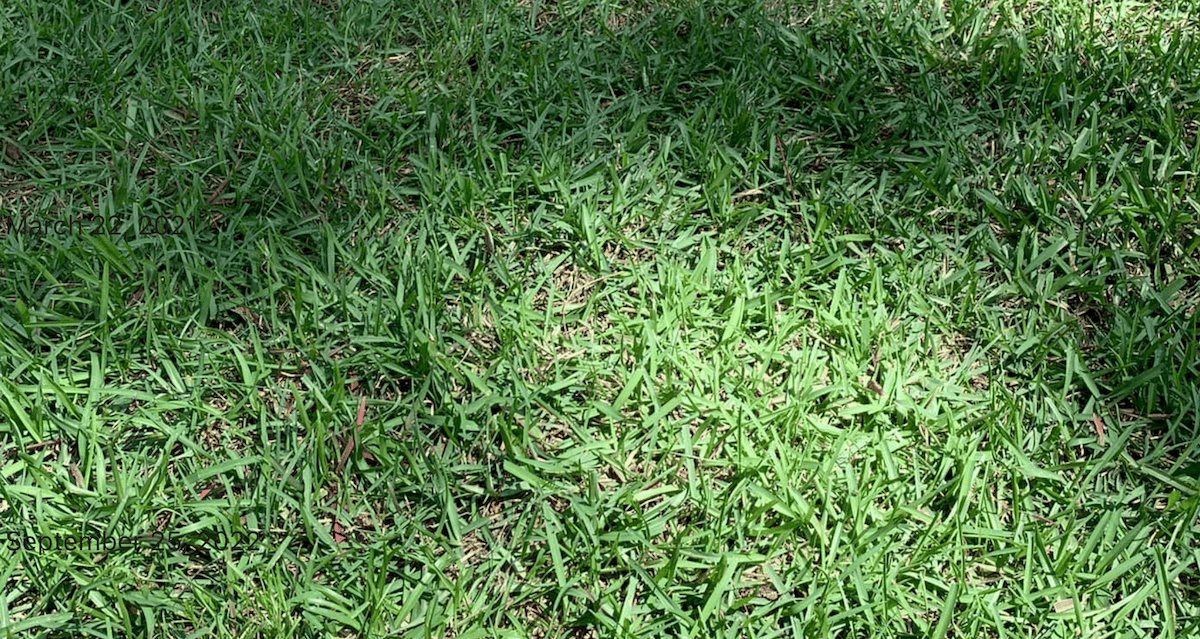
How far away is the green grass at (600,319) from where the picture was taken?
6.41ft

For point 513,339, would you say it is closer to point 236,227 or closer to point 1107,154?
point 236,227

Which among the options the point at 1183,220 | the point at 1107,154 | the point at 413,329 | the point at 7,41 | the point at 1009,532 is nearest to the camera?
the point at 1009,532

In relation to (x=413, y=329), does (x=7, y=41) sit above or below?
above

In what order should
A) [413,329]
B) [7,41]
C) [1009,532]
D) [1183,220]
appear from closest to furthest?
1. [1009,532]
2. [413,329]
3. [1183,220]
4. [7,41]

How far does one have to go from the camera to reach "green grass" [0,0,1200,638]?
196 cm

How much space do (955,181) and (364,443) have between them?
1.48 metres

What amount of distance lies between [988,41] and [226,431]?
212 centimetres

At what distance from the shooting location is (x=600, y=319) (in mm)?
2334

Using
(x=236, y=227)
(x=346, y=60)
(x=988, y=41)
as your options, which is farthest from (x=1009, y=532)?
(x=346, y=60)

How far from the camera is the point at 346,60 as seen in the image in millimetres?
2846

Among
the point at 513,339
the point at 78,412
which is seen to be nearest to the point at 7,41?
the point at 78,412

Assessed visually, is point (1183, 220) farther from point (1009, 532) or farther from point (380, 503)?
point (380, 503)

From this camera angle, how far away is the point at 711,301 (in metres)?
2.34

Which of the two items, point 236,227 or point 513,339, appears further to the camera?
point 236,227
